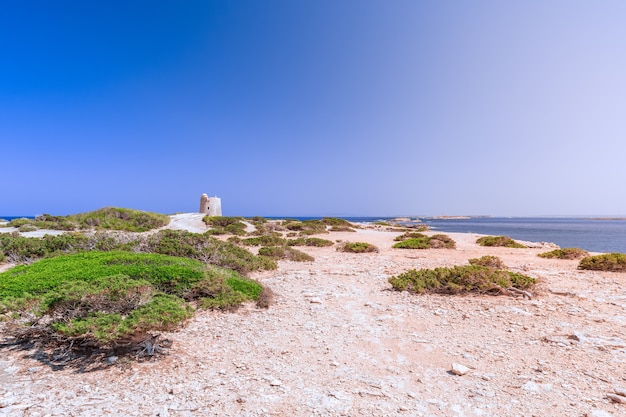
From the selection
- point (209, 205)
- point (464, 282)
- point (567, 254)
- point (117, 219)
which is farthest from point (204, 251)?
point (209, 205)

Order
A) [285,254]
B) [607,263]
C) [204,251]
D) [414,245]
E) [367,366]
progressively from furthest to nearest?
[414,245], [285,254], [204,251], [607,263], [367,366]

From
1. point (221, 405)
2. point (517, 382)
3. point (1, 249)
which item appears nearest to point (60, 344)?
point (221, 405)

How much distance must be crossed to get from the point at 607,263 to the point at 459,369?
1049 cm

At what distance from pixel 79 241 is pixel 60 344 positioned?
30.1ft

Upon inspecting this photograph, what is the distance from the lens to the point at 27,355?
468 centimetres

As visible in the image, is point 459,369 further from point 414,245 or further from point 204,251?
point 414,245

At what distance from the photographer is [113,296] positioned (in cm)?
498

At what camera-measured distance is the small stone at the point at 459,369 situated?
13.9 ft

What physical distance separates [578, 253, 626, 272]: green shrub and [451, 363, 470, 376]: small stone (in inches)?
404

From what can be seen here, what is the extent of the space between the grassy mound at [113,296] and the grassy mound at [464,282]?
4185mm

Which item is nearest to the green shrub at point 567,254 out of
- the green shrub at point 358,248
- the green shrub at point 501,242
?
the green shrub at point 501,242

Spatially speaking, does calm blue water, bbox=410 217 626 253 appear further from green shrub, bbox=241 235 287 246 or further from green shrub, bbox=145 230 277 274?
green shrub, bbox=145 230 277 274

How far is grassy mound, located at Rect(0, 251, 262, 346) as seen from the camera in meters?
4.43

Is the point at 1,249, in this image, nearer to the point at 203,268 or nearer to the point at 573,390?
the point at 203,268
